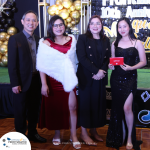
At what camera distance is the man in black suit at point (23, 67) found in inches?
88.0

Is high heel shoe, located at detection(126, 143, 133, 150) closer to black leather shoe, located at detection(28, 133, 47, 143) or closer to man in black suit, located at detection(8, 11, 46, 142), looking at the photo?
black leather shoe, located at detection(28, 133, 47, 143)

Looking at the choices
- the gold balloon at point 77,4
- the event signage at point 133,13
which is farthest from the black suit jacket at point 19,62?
the event signage at point 133,13

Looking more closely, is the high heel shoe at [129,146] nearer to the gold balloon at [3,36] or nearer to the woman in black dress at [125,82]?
the woman in black dress at [125,82]

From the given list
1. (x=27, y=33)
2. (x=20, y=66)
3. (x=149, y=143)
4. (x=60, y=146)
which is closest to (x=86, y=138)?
(x=60, y=146)

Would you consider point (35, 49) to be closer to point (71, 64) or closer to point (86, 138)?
point (71, 64)

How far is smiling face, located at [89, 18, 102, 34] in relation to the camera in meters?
2.22

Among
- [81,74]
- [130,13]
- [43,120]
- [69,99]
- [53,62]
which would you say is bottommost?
[43,120]

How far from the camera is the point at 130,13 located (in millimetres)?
5715

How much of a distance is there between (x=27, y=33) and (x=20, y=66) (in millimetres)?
397

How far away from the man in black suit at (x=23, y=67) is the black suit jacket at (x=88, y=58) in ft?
1.81

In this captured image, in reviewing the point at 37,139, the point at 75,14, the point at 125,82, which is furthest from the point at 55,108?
the point at 75,14

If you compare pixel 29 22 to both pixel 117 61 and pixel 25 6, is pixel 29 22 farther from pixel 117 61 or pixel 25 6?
pixel 25 6

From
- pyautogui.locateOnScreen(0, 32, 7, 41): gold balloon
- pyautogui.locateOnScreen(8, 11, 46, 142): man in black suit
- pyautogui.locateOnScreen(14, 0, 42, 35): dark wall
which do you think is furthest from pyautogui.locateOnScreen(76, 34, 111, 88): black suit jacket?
pyautogui.locateOnScreen(14, 0, 42, 35): dark wall

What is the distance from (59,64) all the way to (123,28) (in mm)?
808
